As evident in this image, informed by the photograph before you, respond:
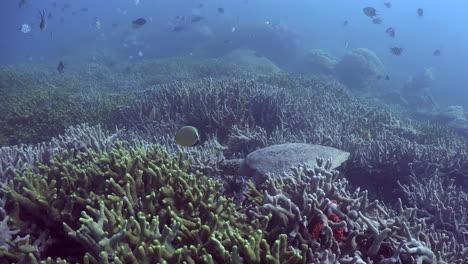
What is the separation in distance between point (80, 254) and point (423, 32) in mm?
63913

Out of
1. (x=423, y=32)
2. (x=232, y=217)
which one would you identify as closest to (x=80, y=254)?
(x=232, y=217)

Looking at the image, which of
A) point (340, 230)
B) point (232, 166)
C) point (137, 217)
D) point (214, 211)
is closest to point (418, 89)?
point (232, 166)

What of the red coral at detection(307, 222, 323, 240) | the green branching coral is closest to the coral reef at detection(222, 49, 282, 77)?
the green branching coral

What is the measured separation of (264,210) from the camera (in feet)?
8.83

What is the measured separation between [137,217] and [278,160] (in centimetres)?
208

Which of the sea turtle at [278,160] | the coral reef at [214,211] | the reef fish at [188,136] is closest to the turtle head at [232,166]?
the sea turtle at [278,160]

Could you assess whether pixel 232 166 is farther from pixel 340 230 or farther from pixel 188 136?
pixel 340 230

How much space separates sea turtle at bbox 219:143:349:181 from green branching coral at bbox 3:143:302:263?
3.15 ft

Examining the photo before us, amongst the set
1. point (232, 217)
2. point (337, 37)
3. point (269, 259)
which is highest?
point (269, 259)

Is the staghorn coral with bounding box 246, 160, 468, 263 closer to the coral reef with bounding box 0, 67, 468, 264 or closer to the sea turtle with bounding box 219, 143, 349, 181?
the coral reef with bounding box 0, 67, 468, 264

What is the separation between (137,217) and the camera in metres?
2.75

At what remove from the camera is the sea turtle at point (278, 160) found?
3.98 meters

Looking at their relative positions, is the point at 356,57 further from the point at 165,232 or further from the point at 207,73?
the point at 165,232

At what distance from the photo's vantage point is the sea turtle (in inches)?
157
